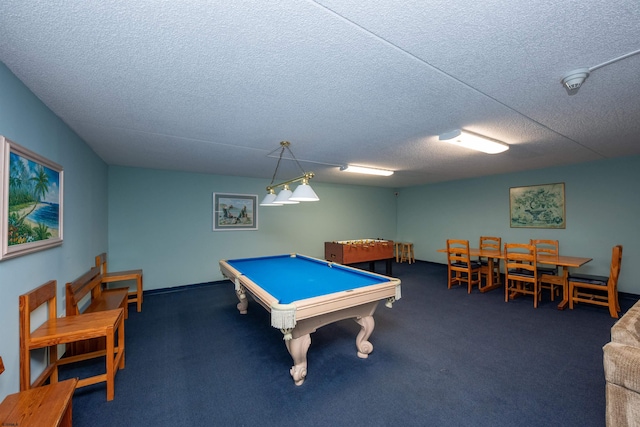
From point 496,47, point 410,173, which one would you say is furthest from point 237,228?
point 496,47

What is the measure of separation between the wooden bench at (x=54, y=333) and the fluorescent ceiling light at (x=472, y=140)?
3373 mm

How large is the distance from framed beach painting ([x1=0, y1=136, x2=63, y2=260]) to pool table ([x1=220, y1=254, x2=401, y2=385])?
1559 millimetres

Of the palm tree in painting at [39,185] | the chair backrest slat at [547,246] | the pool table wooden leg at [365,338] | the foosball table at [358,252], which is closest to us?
the palm tree in painting at [39,185]

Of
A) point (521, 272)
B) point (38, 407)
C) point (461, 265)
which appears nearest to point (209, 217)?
point (38, 407)

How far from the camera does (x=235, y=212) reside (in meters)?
5.27

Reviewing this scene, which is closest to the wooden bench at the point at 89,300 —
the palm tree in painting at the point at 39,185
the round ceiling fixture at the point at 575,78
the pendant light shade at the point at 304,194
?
the palm tree in painting at the point at 39,185

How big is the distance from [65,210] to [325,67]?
2.69 metres

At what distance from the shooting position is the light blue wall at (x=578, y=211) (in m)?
3.98

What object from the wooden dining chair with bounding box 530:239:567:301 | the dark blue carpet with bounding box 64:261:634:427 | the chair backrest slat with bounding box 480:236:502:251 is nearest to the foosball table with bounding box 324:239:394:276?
the dark blue carpet with bounding box 64:261:634:427

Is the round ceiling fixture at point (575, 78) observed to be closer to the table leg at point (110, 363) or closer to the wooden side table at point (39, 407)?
the wooden side table at point (39, 407)

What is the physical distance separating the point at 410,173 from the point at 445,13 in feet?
14.0

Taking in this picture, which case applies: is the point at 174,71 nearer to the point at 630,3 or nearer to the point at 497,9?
the point at 497,9

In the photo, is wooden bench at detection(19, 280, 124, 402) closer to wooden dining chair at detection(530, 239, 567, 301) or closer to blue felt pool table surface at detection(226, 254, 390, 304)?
blue felt pool table surface at detection(226, 254, 390, 304)

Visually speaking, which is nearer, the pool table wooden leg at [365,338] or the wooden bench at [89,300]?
the wooden bench at [89,300]
